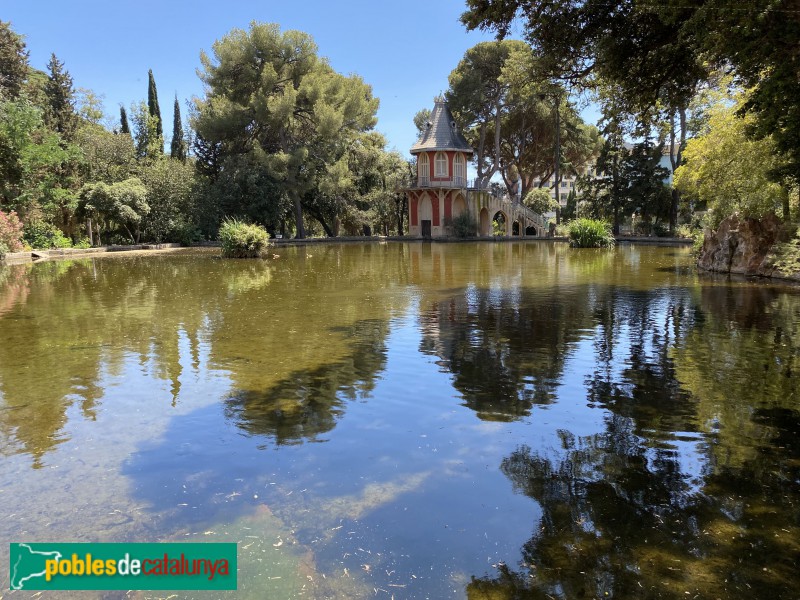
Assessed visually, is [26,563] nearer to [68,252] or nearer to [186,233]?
[68,252]

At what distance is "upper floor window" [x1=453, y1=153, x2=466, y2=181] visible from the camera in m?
43.0

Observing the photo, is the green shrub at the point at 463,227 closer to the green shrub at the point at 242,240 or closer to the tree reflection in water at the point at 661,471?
the green shrub at the point at 242,240

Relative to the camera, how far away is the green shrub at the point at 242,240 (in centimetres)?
2367

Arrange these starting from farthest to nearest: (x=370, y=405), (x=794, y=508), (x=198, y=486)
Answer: (x=370, y=405), (x=198, y=486), (x=794, y=508)

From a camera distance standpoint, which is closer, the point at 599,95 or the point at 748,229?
the point at 599,95

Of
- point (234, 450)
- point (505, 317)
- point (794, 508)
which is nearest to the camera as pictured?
point (794, 508)

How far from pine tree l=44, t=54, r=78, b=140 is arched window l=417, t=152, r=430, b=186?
72.9ft

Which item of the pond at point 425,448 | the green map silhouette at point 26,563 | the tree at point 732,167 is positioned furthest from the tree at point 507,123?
the green map silhouette at point 26,563

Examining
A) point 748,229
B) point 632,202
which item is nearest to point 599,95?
point 748,229

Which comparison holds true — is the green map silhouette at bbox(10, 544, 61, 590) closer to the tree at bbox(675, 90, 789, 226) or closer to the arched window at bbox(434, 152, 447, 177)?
the tree at bbox(675, 90, 789, 226)

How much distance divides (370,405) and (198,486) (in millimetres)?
1977

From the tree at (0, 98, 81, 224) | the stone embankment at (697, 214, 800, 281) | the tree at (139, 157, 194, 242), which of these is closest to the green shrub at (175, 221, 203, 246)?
the tree at (139, 157, 194, 242)

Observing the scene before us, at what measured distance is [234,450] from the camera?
4.59 meters

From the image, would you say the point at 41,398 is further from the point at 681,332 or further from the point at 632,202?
the point at 632,202
